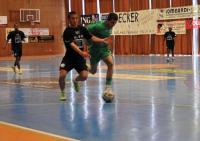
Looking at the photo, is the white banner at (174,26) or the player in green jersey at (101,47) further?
the white banner at (174,26)

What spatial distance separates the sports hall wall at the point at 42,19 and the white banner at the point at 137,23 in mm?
6525

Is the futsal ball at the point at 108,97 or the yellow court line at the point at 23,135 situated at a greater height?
the futsal ball at the point at 108,97

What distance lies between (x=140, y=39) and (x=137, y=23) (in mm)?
1380

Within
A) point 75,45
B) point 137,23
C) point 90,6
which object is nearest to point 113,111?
point 75,45

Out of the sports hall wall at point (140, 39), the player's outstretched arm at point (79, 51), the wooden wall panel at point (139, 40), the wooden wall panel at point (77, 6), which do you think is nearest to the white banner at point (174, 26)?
the sports hall wall at point (140, 39)

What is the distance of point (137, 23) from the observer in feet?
128

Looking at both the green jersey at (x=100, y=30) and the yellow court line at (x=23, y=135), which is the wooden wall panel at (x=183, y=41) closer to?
the green jersey at (x=100, y=30)

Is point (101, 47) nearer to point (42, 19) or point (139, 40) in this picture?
point (139, 40)

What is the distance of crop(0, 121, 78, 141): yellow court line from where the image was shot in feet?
20.1

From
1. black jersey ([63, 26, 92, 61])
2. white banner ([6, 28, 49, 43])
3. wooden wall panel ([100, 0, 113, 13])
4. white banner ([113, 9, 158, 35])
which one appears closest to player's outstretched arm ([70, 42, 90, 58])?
black jersey ([63, 26, 92, 61])

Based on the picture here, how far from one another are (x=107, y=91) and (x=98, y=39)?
114 cm

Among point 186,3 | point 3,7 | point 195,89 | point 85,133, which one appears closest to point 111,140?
point 85,133

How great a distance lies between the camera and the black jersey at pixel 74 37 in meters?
9.98

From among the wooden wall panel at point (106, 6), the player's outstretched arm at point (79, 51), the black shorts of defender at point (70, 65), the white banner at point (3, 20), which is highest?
the wooden wall panel at point (106, 6)
